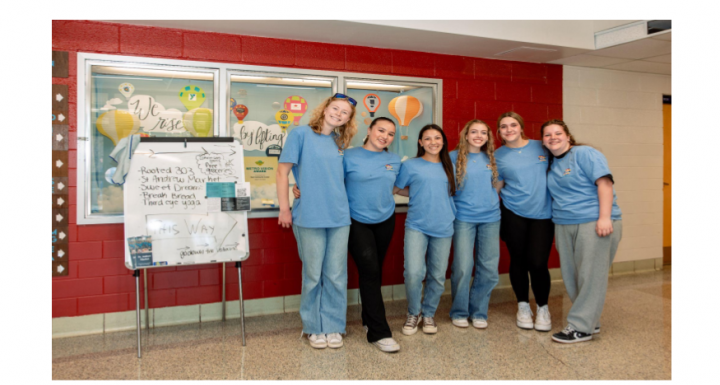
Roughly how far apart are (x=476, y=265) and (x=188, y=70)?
2.69 meters

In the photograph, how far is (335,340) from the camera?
10.0ft

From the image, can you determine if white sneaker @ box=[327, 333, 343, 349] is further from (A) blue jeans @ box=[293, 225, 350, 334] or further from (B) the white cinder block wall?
(B) the white cinder block wall

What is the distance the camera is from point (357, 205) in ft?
10.1

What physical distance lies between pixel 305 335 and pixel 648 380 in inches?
84.7

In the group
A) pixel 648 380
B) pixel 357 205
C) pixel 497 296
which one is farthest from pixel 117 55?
pixel 648 380

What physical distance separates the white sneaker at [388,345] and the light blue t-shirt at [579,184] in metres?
1.43

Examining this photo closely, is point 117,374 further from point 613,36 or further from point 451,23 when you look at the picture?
point 613,36

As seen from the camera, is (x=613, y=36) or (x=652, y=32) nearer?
(x=652, y=32)

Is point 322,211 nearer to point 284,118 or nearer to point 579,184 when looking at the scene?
point 284,118

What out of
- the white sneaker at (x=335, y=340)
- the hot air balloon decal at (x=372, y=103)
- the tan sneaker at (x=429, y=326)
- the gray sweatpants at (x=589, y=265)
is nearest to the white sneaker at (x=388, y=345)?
the white sneaker at (x=335, y=340)

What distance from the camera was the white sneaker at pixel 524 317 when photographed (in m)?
3.40

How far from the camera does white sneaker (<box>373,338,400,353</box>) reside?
2.93m

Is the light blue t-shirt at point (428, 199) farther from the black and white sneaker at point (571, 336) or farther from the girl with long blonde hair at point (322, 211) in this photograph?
the black and white sneaker at point (571, 336)

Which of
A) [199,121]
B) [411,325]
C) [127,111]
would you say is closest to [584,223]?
[411,325]
